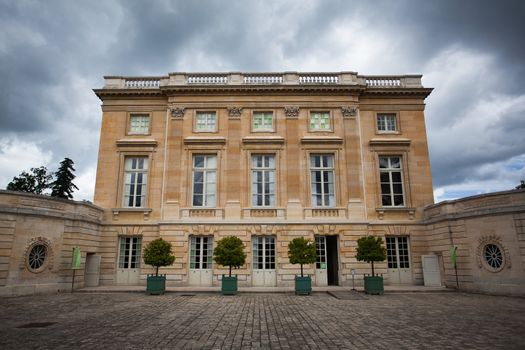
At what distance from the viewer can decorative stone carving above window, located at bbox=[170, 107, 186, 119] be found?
22.4 meters

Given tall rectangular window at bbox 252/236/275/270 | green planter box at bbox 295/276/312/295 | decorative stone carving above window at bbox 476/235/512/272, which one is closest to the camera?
decorative stone carving above window at bbox 476/235/512/272

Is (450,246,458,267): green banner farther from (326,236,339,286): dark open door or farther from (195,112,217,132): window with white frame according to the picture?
(195,112,217,132): window with white frame

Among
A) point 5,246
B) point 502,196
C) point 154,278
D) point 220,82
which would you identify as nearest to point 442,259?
point 502,196

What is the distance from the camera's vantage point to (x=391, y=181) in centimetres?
2188

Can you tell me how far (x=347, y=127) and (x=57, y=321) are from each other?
61.0 feet

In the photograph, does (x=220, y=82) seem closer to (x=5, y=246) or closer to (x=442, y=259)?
(x=5, y=246)

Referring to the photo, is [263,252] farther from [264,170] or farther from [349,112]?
[349,112]

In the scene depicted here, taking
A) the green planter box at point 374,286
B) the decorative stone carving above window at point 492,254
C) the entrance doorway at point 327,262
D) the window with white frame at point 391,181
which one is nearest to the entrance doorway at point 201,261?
the entrance doorway at point 327,262

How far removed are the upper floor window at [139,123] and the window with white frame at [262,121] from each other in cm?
736

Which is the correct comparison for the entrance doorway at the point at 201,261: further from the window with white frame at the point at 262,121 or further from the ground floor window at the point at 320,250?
the window with white frame at the point at 262,121

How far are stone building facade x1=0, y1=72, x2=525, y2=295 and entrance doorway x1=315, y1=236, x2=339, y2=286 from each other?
82 mm

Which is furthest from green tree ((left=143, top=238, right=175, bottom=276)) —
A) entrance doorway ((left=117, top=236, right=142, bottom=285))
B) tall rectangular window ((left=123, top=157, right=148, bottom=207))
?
tall rectangular window ((left=123, top=157, right=148, bottom=207))

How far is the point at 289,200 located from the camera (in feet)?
68.8

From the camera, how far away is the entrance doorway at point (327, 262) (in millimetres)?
20125
